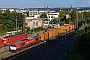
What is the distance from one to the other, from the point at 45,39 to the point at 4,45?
948 cm

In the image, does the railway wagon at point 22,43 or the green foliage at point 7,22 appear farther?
the green foliage at point 7,22

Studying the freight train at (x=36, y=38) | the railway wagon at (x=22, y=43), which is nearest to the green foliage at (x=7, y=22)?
the freight train at (x=36, y=38)

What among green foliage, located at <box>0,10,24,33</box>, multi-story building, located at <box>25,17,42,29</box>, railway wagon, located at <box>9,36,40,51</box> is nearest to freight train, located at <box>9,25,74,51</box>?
railway wagon, located at <box>9,36,40,51</box>

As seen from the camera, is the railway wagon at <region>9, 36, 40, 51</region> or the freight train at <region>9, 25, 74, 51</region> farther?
the freight train at <region>9, 25, 74, 51</region>

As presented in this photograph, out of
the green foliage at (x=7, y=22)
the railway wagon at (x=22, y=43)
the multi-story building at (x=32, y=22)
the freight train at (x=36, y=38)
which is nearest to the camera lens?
the railway wagon at (x=22, y=43)

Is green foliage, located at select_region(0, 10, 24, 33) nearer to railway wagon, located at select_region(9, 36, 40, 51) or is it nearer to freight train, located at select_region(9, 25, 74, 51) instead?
freight train, located at select_region(9, 25, 74, 51)

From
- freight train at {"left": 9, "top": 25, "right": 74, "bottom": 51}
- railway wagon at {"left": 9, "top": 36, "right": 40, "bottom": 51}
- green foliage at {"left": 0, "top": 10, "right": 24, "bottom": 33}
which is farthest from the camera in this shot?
green foliage at {"left": 0, "top": 10, "right": 24, "bottom": 33}

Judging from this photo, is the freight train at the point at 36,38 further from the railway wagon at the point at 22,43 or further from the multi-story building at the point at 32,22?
the multi-story building at the point at 32,22

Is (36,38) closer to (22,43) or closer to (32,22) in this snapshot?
(22,43)

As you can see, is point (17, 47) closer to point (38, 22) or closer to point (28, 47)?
point (28, 47)

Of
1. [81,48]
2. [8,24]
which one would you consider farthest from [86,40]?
[8,24]

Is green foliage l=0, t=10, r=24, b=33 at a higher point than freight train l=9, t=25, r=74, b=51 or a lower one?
higher

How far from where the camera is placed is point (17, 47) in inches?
1234

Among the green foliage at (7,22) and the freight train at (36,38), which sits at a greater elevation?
the green foliage at (7,22)
